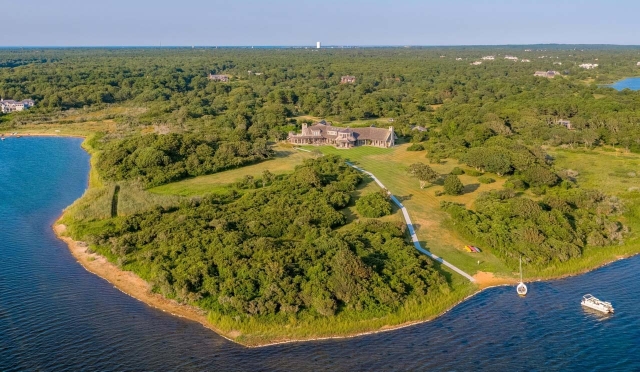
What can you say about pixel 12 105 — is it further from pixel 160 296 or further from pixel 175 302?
pixel 175 302

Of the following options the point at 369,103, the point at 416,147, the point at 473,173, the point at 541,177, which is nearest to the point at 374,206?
the point at 473,173

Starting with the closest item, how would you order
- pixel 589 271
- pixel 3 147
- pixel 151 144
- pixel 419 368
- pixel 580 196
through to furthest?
pixel 419 368 → pixel 589 271 → pixel 580 196 → pixel 151 144 → pixel 3 147

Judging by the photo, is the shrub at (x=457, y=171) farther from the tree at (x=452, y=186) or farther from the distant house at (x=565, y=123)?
the distant house at (x=565, y=123)

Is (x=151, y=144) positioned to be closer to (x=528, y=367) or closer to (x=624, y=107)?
(x=528, y=367)

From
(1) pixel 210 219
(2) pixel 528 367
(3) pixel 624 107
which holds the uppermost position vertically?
(3) pixel 624 107

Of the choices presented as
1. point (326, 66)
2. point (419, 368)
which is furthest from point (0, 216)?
point (326, 66)

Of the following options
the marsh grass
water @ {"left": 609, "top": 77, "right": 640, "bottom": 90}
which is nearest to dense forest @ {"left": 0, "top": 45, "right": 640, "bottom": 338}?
the marsh grass
